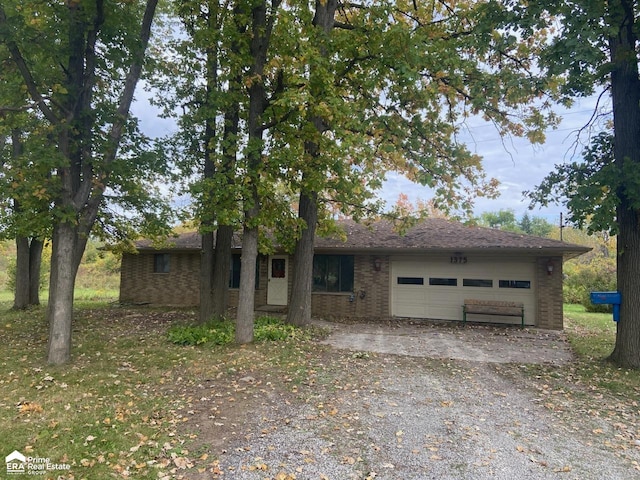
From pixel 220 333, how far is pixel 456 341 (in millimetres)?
5418

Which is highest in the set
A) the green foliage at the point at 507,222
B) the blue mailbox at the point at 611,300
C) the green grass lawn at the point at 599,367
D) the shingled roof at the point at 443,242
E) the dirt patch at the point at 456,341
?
the green foliage at the point at 507,222

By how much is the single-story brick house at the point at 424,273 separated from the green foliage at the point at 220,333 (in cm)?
436

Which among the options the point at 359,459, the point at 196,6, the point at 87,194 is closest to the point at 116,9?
the point at 196,6

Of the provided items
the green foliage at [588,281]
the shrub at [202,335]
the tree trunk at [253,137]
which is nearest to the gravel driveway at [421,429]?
the tree trunk at [253,137]

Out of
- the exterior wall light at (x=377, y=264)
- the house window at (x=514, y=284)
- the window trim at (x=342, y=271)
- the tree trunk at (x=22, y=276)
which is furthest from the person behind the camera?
the window trim at (x=342, y=271)

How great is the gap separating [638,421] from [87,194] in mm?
8561

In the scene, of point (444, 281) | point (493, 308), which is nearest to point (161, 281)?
point (444, 281)

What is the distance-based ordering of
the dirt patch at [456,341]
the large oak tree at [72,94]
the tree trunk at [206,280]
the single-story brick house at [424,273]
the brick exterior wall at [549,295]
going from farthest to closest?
the single-story brick house at [424,273], the brick exterior wall at [549,295], the tree trunk at [206,280], the dirt patch at [456,341], the large oak tree at [72,94]

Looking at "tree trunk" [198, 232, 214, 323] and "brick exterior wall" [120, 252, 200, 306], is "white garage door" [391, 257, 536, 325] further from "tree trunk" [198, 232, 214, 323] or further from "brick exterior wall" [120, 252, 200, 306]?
"brick exterior wall" [120, 252, 200, 306]

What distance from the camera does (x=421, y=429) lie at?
4262mm

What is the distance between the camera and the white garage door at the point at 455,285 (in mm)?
Result: 11898

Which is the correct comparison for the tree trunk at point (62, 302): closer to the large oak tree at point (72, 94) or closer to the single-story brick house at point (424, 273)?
the large oak tree at point (72, 94)

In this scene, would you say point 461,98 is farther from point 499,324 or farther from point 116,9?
point 116,9

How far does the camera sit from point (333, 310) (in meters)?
13.4
